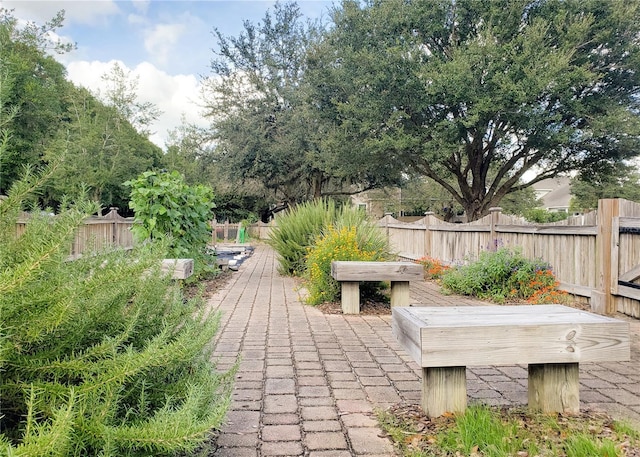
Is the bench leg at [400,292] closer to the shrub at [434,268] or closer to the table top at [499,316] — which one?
the table top at [499,316]

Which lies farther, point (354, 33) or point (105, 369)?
point (354, 33)

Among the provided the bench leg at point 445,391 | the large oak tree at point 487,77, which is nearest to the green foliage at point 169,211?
the bench leg at point 445,391

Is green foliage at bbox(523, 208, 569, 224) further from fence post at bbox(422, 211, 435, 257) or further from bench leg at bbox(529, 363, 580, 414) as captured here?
bench leg at bbox(529, 363, 580, 414)

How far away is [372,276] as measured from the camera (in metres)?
5.89

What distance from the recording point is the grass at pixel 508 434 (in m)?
2.26

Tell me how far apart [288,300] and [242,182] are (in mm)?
16640

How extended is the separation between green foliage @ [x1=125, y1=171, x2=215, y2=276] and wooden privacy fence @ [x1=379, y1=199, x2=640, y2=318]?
5254 mm

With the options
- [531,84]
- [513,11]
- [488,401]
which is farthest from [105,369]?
[513,11]

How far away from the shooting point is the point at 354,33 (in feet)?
54.1

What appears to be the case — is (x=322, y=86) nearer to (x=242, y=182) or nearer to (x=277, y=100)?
(x=277, y=100)

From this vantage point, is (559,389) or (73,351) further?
(559,389)

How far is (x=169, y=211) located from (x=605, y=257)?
6.69 metres

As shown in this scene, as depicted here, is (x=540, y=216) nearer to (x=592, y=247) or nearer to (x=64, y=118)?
(x=592, y=247)

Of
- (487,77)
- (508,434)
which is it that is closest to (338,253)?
(508,434)
